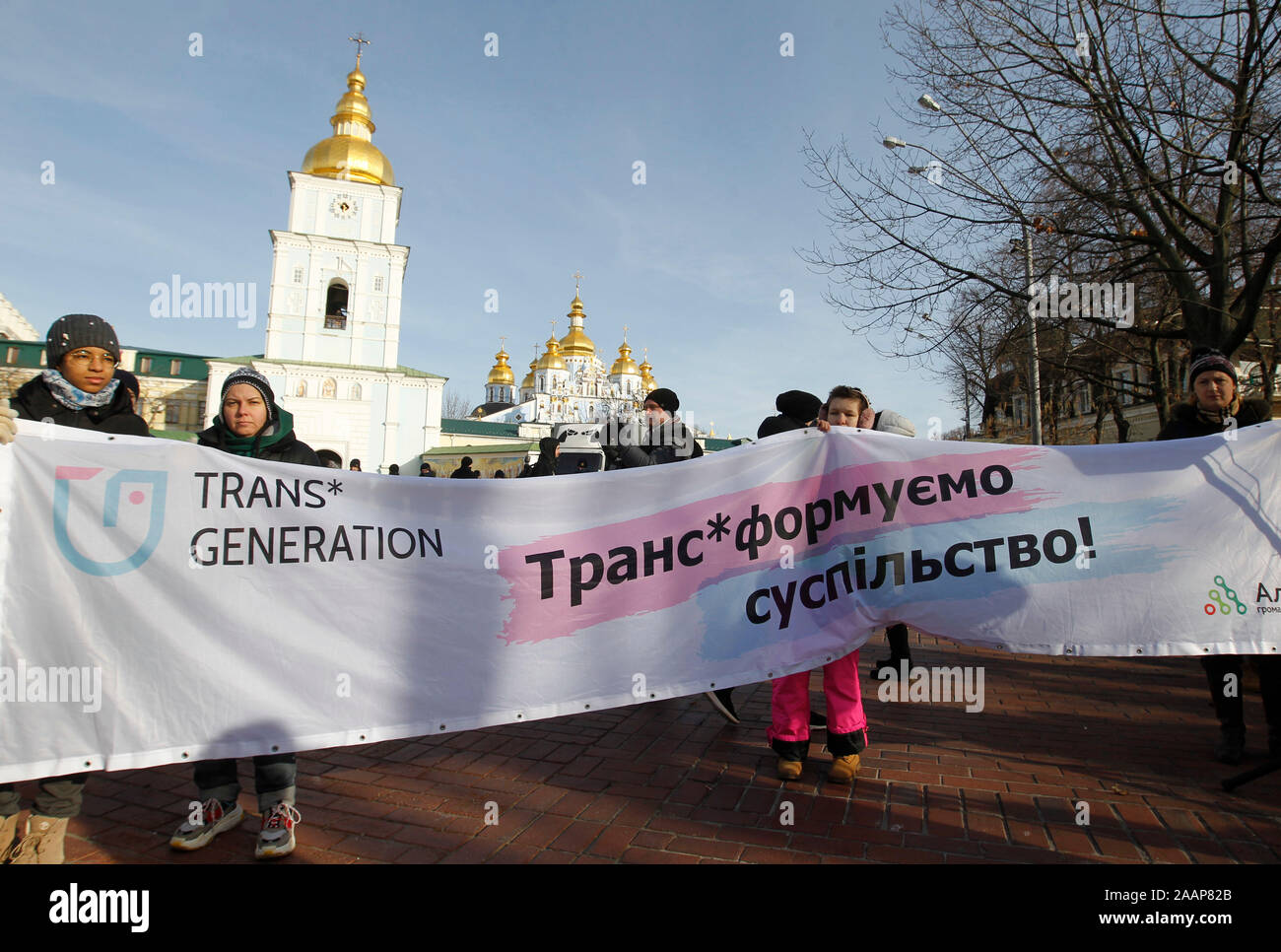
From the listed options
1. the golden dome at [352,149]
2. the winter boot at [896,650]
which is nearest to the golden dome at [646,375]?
the golden dome at [352,149]

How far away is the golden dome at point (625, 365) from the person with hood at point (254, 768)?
93.9 m

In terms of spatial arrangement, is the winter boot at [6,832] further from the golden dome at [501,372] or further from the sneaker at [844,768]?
the golden dome at [501,372]

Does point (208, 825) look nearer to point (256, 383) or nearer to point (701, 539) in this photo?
point (256, 383)

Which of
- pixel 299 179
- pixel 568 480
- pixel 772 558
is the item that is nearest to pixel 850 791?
pixel 772 558

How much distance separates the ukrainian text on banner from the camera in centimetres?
274

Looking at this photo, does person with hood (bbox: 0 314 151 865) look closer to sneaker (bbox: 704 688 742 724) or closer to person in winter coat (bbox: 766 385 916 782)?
person in winter coat (bbox: 766 385 916 782)

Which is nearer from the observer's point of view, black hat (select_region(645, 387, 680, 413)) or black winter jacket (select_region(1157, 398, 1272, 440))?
black winter jacket (select_region(1157, 398, 1272, 440))

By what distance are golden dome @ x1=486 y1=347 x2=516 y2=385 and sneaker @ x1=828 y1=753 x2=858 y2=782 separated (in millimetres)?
106492

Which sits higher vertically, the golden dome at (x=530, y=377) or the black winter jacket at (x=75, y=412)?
the golden dome at (x=530, y=377)

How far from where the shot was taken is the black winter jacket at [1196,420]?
12.7 ft

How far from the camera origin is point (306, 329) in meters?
45.3

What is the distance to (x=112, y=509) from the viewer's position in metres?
2.83
